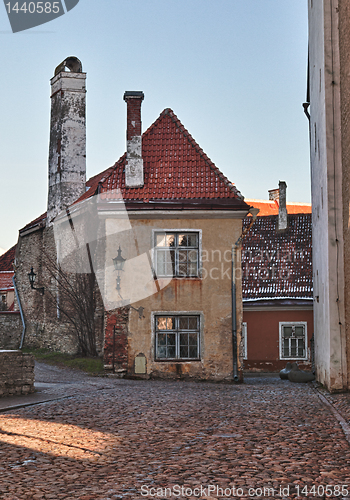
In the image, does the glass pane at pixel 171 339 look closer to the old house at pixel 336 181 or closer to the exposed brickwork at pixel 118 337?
the exposed brickwork at pixel 118 337

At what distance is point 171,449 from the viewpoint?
6.86 m

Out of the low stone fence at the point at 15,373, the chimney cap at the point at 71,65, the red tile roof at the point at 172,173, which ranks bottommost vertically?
the low stone fence at the point at 15,373

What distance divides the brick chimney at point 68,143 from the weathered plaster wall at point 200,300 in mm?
9812

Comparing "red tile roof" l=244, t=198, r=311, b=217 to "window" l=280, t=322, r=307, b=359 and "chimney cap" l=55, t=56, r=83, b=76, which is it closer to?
"window" l=280, t=322, r=307, b=359

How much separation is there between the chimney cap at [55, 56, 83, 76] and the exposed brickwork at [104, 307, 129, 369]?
47.2 ft

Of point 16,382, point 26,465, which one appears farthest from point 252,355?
point 26,465

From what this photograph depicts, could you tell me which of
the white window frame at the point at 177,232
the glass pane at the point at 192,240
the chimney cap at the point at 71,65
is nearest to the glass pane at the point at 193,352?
the white window frame at the point at 177,232

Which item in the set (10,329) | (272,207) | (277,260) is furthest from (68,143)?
(272,207)

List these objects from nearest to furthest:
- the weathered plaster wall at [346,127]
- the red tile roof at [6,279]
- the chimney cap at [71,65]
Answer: the weathered plaster wall at [346,127] → the chimney cap at [71,65] → the red tile roof at [6,279]

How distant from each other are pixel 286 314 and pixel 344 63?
1241cm

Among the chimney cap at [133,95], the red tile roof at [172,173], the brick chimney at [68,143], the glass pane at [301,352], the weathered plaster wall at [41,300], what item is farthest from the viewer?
the brick chimney at [68,143]

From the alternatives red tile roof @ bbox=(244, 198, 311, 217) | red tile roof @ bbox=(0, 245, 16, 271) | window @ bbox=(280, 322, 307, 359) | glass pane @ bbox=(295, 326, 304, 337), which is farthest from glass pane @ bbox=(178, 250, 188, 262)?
red tile roof @ bbox=(0, 245, 16, 271)

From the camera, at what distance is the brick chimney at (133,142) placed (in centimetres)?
1738

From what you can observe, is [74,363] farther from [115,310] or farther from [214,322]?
[214,322]
